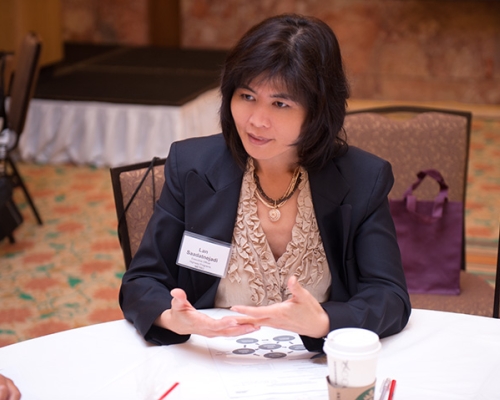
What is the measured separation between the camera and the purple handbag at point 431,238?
2.45 meters

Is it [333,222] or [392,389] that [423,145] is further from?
[392,389]

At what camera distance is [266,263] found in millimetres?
1828

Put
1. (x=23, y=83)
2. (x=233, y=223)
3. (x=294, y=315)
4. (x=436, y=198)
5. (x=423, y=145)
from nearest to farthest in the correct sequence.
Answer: (x=294, y=315) → (x=233, y=223) → (x=436, y=198) → (x=423, y=145) → (x=23, y=83)

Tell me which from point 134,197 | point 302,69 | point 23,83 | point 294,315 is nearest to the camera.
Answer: point 294,315

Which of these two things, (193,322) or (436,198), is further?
(436,198)

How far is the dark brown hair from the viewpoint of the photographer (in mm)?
1655

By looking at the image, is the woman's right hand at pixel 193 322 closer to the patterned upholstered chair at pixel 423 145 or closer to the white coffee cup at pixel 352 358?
the white coffee cup at pixel 352 358

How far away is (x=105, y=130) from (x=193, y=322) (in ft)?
14.5

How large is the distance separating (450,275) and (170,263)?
43.5 inches

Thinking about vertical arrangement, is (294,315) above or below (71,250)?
above

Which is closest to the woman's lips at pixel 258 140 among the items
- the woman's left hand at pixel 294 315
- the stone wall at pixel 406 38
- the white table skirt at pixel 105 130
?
the woman's left hand at pixel 294 315

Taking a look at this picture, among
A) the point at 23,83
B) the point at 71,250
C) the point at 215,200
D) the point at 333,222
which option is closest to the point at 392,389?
the point at 333,222

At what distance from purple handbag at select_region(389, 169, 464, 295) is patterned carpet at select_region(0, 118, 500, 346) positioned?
4.97 feet

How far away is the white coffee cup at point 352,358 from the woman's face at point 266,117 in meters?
0.65
